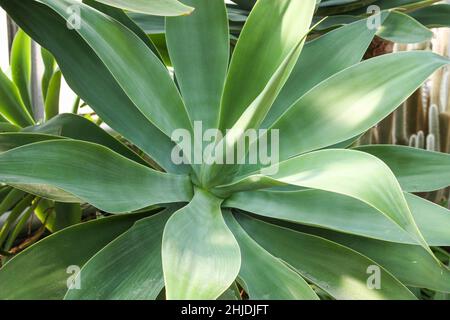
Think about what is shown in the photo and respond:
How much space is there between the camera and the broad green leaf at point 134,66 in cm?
50

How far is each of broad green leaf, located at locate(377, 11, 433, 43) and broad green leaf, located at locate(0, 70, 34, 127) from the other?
59 centimetres

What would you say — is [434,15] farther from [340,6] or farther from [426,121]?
[426,121]

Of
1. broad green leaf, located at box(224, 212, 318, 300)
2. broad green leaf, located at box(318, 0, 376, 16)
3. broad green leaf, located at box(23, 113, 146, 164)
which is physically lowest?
broad green leaf, located at box(224, 212, 318, 300)

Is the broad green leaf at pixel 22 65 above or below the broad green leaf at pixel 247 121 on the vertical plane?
above

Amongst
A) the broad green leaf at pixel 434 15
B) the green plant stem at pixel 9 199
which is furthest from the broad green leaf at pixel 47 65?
the broad green leaf at pixel 434 15

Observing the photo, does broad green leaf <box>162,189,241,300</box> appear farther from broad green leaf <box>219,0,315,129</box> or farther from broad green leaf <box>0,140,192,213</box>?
broad green leaf <box>219,0,315,129</box>

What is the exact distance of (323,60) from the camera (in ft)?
2.07

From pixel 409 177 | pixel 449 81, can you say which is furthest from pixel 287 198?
pixel 449 81

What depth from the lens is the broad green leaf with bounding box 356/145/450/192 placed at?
0.59 meters

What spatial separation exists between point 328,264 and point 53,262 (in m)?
0.29

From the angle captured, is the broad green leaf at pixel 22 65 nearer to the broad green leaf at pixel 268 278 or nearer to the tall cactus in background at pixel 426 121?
the broad green leaf at pixel 268 278

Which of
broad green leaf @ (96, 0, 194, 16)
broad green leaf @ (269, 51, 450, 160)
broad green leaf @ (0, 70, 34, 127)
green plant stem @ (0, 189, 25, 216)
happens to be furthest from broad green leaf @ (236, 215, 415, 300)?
broad green leaf @ (0, 70, 34, 127)

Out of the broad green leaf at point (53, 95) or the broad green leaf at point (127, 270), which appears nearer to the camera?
the broad green leaf at point (127, 270)
